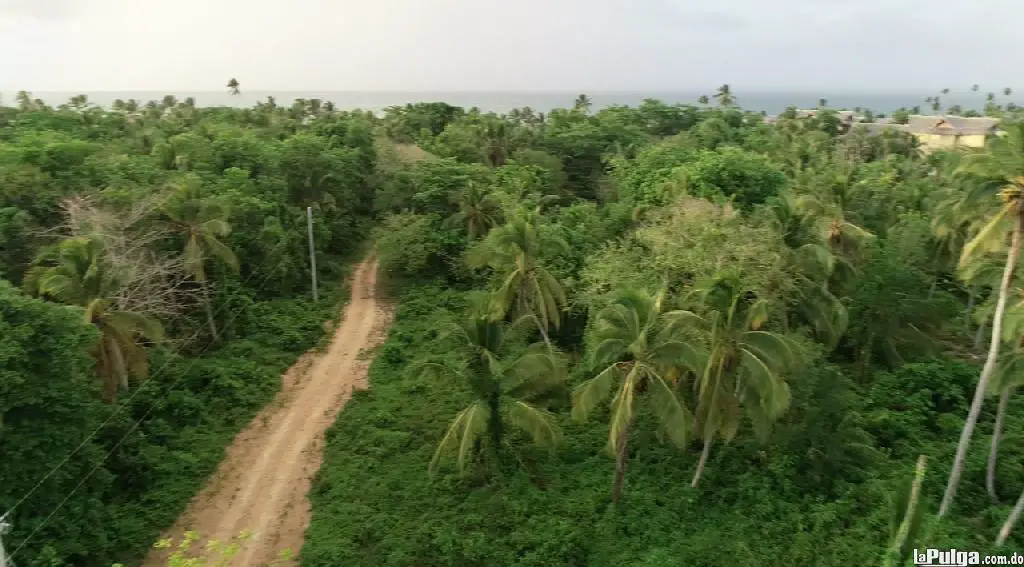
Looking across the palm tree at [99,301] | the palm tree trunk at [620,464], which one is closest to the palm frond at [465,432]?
the palm tree trunk at [620,464]

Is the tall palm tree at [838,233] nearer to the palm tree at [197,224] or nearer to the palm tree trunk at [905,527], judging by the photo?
the palm tree trunk at [905,527]

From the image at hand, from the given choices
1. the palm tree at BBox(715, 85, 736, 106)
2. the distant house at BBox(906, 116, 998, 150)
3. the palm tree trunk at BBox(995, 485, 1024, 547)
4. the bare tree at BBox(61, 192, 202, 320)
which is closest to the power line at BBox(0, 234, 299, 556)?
the bare tree at BBox(61, 192, 202, 320)

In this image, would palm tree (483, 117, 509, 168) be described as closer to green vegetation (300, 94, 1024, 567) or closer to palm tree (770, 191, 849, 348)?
green vegetation (300, 94, 1024, 567)

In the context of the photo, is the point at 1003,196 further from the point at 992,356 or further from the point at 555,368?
the point at 555,368

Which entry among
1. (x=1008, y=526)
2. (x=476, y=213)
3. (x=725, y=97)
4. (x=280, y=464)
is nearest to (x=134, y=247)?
(x=280, y=464)

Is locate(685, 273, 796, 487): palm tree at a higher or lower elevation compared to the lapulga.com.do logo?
higher

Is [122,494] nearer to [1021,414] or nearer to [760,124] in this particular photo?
[1021,414]

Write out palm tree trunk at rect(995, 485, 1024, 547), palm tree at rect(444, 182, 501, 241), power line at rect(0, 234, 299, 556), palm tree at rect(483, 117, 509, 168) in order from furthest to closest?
palm tree at rect(483, 117, 509, 168) → palm tree at rect(444, 182, 501, 241) → palm tree trunk at rect(995, 485, 1024, 547) → power line at rect(0, 234, 299, 556)
